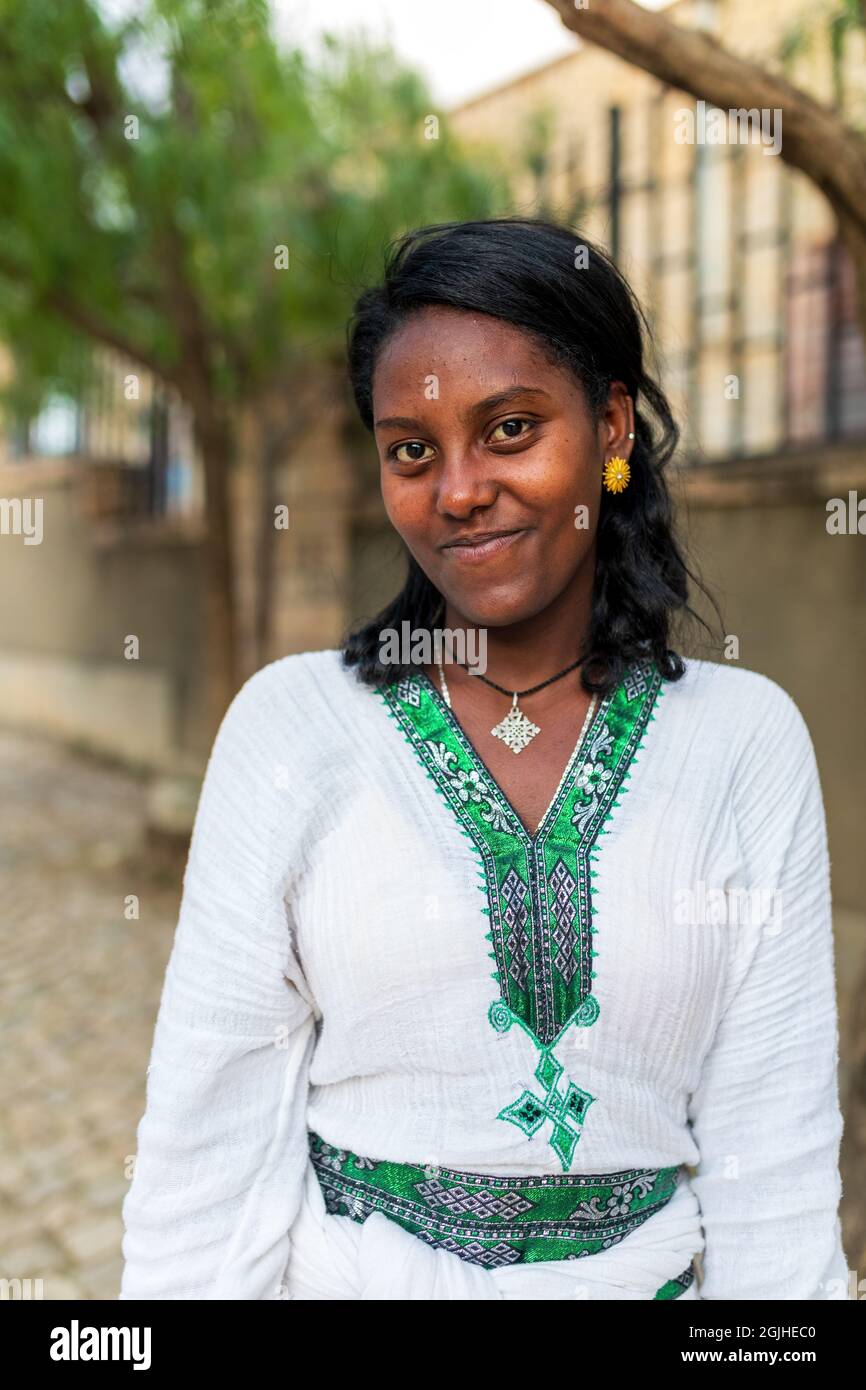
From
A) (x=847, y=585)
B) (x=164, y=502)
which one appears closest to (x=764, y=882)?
(x=847, y=585)

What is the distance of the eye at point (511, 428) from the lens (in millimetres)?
1427

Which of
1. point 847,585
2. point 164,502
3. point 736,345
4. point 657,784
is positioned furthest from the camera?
point 164,502

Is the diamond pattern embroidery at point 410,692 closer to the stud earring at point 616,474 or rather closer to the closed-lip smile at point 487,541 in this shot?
the closed-lip smile at point 487,541

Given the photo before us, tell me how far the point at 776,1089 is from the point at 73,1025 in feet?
12.7

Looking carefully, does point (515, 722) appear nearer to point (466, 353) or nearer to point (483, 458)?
point (483, 458)

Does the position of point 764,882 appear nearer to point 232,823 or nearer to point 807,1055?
point 807,1055

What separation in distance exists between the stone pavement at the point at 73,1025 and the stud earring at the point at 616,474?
2.49 m

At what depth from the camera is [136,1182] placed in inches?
56.8

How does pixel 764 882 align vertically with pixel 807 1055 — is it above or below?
above

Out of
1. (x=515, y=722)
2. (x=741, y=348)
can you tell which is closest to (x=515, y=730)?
(x=515, y=722)

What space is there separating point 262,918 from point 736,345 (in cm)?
445

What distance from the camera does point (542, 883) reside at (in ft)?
4.77

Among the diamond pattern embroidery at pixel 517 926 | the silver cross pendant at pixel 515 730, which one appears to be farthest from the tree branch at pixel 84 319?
the diamond pattern embroidery at pixel 517 926

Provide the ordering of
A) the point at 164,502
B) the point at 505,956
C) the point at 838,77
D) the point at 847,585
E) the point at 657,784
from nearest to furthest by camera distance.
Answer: the point at 505,956 < the point at 657,784 < the point at 838,77 < the point at 847,585 < the point at 164,502
